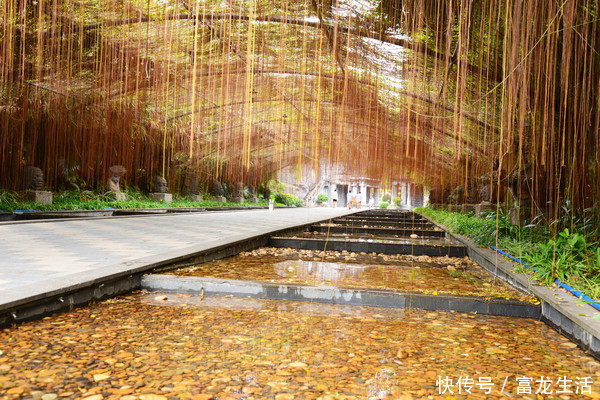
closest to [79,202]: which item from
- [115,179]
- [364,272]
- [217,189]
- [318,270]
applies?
[115,179]

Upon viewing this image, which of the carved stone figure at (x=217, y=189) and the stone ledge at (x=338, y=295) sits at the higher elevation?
the carved stone figure at (x=217, y=189)

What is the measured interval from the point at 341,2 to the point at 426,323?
3062 millimetres

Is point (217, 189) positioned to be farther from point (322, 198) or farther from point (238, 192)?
point (322, 198)

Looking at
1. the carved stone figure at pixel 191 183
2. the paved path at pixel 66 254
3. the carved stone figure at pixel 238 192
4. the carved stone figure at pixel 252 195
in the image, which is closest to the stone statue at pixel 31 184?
the paved path at pixel 66 254

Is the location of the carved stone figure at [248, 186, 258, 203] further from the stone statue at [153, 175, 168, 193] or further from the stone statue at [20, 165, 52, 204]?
the stone statue at [20, 165, 52, 204]

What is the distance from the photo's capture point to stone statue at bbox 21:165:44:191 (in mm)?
8867

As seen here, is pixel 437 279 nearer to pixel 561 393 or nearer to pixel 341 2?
pixel 561 393

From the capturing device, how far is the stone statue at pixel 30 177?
8867 millimetres

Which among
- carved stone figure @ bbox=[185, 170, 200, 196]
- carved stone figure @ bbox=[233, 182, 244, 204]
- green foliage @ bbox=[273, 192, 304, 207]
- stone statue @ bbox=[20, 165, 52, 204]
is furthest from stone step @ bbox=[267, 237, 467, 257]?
green foliage @ bbox=[273, 192, 304, 207]

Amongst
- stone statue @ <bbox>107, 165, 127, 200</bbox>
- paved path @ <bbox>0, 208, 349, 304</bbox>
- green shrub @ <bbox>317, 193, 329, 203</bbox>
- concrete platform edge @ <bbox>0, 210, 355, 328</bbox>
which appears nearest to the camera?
concrete platform edge @ <bbox>0, 210, 355, 328</bbox>

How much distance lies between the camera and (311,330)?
2.06 metres

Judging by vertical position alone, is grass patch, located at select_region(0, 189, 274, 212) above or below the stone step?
above

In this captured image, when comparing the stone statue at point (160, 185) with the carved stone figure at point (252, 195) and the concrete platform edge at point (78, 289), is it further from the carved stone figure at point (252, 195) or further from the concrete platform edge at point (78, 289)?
the concrete platform edge at point (78, 289)

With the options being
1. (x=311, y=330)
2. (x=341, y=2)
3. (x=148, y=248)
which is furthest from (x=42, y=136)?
(x=311, y=330)
